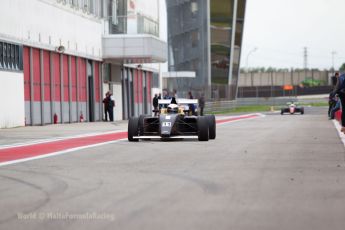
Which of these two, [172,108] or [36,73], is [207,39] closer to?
[36,73]

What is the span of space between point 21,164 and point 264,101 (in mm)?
79577

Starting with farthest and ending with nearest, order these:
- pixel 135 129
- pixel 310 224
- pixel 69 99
A: pixel 69 99
pixel 135 129
pixel 310 224

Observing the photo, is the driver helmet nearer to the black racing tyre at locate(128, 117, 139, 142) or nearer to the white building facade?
the black racing tyre at locate(128, 117, 139, 142)

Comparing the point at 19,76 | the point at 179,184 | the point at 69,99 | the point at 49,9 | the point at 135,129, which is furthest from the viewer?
the point at 69,99

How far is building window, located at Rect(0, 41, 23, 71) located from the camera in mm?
32219

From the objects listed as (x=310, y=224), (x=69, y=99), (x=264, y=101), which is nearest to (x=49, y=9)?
(x=69, y=99)

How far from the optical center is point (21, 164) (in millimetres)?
12508

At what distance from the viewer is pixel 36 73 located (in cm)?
3644

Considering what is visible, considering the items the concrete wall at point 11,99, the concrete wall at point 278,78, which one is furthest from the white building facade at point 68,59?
the concrete wall at point 278,78

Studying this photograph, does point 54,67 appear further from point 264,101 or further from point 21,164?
point 264,101

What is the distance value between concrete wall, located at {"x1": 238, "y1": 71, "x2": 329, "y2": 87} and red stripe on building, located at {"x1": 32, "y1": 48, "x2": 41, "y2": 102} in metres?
115

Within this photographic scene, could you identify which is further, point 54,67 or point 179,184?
point 54,67

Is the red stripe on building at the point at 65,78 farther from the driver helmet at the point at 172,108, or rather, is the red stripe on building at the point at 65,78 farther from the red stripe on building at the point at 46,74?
the driver helmet at the point at 172,108

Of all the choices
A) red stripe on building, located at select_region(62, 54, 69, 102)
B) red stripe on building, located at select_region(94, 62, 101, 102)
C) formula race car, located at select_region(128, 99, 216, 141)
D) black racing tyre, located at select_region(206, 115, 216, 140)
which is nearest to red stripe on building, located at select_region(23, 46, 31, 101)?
red stripe on building, located at select_region(62, 54, 69, 102)
